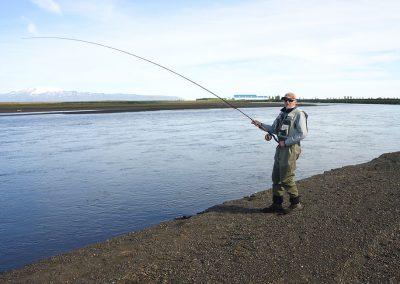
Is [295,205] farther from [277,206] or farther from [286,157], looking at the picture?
[286,157]

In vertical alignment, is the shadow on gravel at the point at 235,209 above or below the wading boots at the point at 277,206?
below

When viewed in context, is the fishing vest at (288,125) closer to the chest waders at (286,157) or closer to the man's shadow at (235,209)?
the chest waders at (286,157)

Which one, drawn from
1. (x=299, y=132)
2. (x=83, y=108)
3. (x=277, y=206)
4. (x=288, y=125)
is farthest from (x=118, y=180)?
(x=83, y=108)

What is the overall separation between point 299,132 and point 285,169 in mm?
660

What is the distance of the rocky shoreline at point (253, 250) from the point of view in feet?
16.0

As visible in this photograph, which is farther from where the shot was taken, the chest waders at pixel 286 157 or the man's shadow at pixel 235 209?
the man's shadow at pixel 235 209

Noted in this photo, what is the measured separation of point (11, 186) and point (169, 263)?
8.25 metres

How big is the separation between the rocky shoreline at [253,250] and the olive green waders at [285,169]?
0.48m

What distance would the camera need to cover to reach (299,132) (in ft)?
21.9

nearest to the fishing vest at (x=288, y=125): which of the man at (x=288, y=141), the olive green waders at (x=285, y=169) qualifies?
the man at (x=288, y=141)

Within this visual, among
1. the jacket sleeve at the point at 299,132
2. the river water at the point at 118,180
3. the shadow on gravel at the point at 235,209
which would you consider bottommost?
the river water at the point at 118,180

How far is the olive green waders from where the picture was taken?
6719 mm

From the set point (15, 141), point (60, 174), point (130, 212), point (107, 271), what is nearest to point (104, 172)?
point (60, 174)

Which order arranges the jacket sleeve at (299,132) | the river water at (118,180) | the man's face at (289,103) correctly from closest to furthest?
the jacket sleeve at (299,132) → the man's face at (289,103) → the river water at (118,180)
